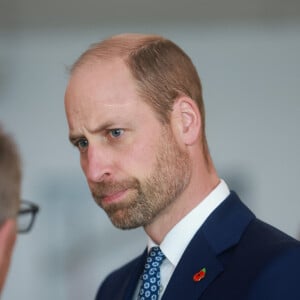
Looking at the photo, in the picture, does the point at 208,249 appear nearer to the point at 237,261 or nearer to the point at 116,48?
the point at 237,261

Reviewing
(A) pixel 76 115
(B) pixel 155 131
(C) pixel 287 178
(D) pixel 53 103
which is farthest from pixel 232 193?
(D) pixel 53 103

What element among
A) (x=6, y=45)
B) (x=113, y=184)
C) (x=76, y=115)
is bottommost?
(x=113, y=184)

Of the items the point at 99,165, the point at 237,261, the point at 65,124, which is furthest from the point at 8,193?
the point at 65,124

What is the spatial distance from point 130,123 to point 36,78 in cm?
174

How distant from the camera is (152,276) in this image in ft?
6.88

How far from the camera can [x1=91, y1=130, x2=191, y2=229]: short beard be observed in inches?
80.4

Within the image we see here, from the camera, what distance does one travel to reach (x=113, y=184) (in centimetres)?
204

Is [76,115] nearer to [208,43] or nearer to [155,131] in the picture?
[155,131]

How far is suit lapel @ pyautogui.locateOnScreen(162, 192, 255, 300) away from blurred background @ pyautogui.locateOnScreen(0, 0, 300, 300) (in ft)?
4.66

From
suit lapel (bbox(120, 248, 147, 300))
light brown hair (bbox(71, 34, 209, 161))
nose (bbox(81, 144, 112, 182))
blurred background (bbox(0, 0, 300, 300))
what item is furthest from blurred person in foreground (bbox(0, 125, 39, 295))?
blurred background (bbox(0, 0, 300, 300))

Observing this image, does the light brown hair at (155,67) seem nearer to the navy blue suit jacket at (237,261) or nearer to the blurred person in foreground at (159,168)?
the blurred person in foreground at (159,168)

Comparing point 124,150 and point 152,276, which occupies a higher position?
point 124,150

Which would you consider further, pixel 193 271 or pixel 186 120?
pixel 186 120

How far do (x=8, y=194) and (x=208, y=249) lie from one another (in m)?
0.68
